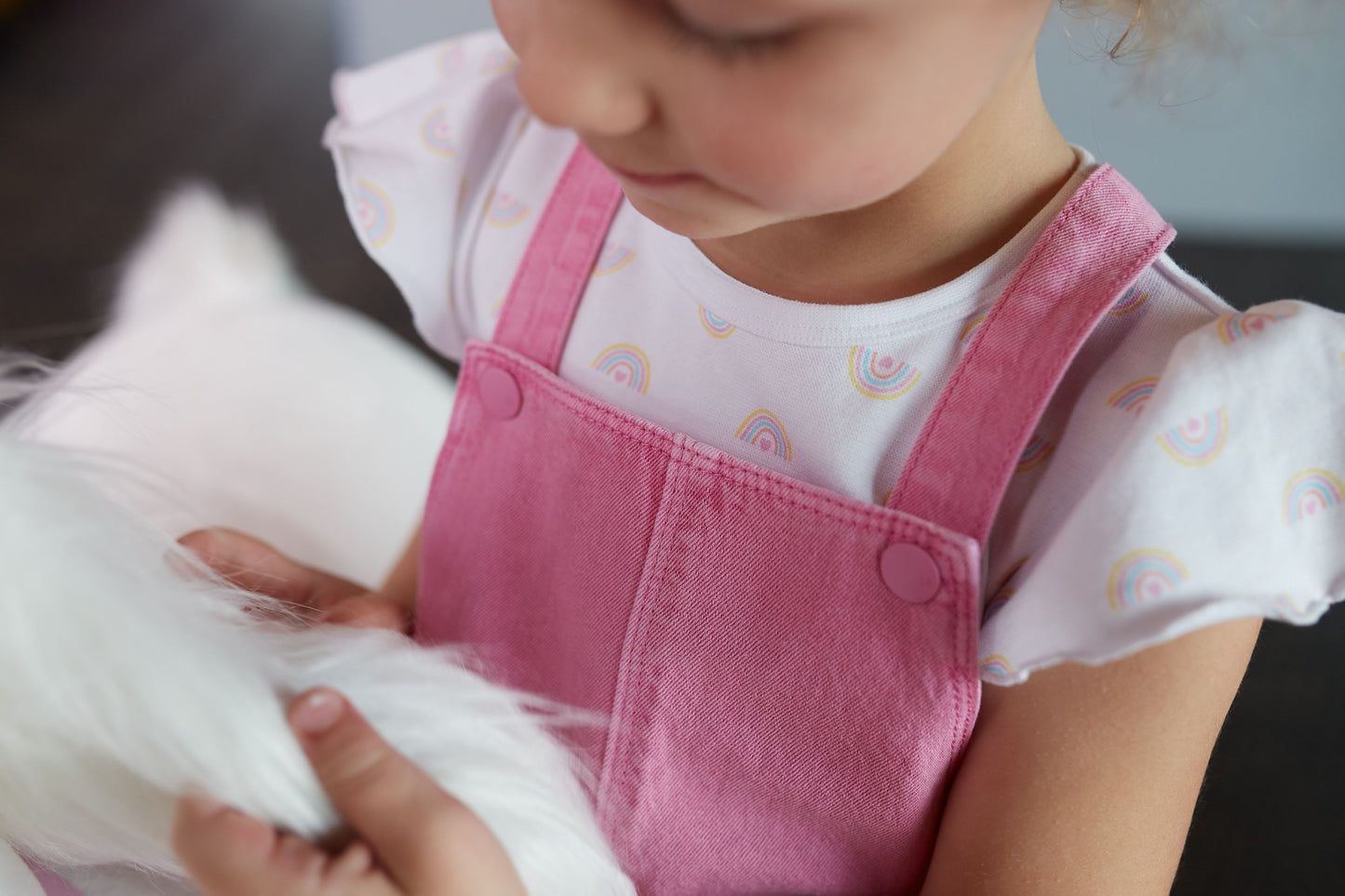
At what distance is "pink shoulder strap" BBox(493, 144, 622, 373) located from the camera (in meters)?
0.49

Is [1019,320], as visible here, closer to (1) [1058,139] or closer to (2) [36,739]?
(1) [1058,139]

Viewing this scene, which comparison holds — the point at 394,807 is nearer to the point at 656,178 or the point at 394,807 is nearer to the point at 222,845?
the point at 222,845

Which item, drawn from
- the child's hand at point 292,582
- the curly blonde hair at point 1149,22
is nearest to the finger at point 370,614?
the child's hand at point 292,582

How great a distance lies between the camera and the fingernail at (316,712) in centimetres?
29

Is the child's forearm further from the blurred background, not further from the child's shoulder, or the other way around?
the blurred background

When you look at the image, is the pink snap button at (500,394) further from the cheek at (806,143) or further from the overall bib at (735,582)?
the cheek at (806,143)

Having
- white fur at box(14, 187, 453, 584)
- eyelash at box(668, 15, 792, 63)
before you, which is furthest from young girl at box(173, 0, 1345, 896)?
white fur at box(14, 187, 453, 584)

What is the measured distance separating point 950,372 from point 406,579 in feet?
1.28

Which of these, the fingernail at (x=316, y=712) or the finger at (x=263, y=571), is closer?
the fingernail at (x=316, y=712)

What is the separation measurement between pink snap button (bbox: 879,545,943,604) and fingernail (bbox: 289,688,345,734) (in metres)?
0.20

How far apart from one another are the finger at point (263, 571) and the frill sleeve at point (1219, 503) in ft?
1.13

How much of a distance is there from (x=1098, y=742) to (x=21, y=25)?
2.03 m

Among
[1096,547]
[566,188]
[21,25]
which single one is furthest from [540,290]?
[21,25]

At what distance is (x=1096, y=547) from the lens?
0.33 meters
